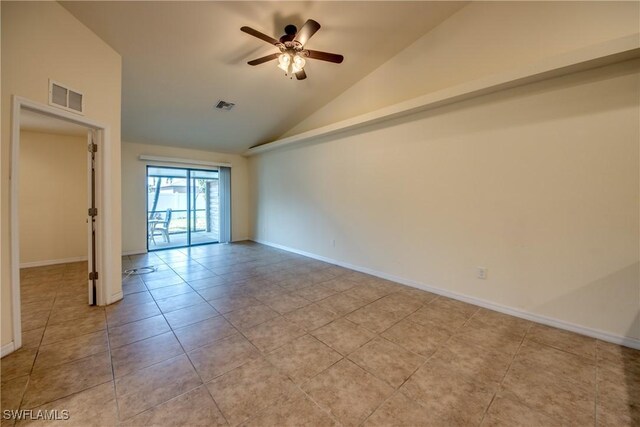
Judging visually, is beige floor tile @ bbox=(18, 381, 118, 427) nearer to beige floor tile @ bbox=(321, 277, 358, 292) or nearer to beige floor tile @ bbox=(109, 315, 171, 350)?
beige floor tile @ bbox=(109, 315, 171, 350)

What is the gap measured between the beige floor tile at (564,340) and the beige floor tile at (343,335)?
1572 mm

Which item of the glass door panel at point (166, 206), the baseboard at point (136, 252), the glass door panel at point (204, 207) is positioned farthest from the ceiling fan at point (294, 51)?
the baseboard at point (136, 252)

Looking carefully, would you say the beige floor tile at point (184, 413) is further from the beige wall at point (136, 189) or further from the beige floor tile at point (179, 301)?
the beige wall at point (136, 189)

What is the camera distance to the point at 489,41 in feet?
9.73

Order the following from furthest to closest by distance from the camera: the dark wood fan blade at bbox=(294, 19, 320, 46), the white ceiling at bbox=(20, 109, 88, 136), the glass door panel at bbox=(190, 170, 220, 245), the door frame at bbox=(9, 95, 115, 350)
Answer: the glass door panel at bbox=(190, 170, 220, 245) < the white ceiling at bbox=(20, 109, 88, 136) < the dark wood fan blade at bbox=(294, 19, 320, 46) < the door frame at bbox=(9, 95, 115, 350)

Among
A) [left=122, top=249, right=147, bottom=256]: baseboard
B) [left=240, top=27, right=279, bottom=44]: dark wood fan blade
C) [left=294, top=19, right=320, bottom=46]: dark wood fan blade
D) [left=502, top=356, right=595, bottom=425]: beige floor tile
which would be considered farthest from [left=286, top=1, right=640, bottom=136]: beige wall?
[left=122, top=249, right=147, bottom=256]: baseboard

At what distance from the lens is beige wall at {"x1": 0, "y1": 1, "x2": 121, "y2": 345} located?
6.47ft

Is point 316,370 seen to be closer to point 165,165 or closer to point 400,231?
point 400,231

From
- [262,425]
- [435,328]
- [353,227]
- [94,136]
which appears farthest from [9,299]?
[353,227]

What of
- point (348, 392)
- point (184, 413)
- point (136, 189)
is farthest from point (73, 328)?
point (136, 189)

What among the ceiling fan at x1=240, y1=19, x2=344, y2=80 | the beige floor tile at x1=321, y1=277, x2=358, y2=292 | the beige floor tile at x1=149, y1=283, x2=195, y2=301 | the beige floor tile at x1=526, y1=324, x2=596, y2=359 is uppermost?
the ceiling fan at x1=240, y1=19, x2=344, y2=80

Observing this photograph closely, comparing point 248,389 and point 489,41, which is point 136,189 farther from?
point 489,41

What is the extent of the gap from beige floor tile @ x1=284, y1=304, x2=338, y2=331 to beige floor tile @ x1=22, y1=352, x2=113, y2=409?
5.08 ft

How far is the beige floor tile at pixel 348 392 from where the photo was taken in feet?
5.08
